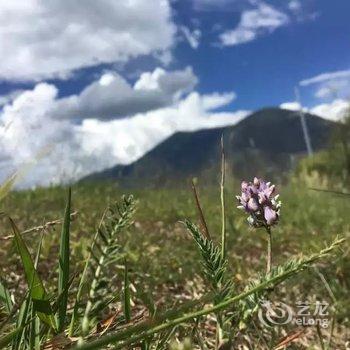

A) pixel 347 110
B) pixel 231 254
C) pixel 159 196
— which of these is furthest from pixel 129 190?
pixel 347 110

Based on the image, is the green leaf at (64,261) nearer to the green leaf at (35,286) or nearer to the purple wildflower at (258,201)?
the green leaf at (35,286)

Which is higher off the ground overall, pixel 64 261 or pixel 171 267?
pixel 64 261

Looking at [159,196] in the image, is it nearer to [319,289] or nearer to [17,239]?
[319,289]

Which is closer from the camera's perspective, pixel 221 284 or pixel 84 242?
pixel 221 284

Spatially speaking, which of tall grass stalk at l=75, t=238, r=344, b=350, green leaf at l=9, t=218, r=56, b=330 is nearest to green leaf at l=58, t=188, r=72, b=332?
green leaf at l=9, t=218, r=56, b=330

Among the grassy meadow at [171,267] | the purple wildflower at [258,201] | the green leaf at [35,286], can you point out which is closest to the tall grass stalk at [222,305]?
the grassy meadow at [171,267]

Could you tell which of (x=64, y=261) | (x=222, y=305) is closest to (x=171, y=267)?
(x=64, y=261)

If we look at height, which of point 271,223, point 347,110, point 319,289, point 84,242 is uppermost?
point 347,110

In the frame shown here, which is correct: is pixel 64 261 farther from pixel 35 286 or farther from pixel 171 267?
pixel 171 267
